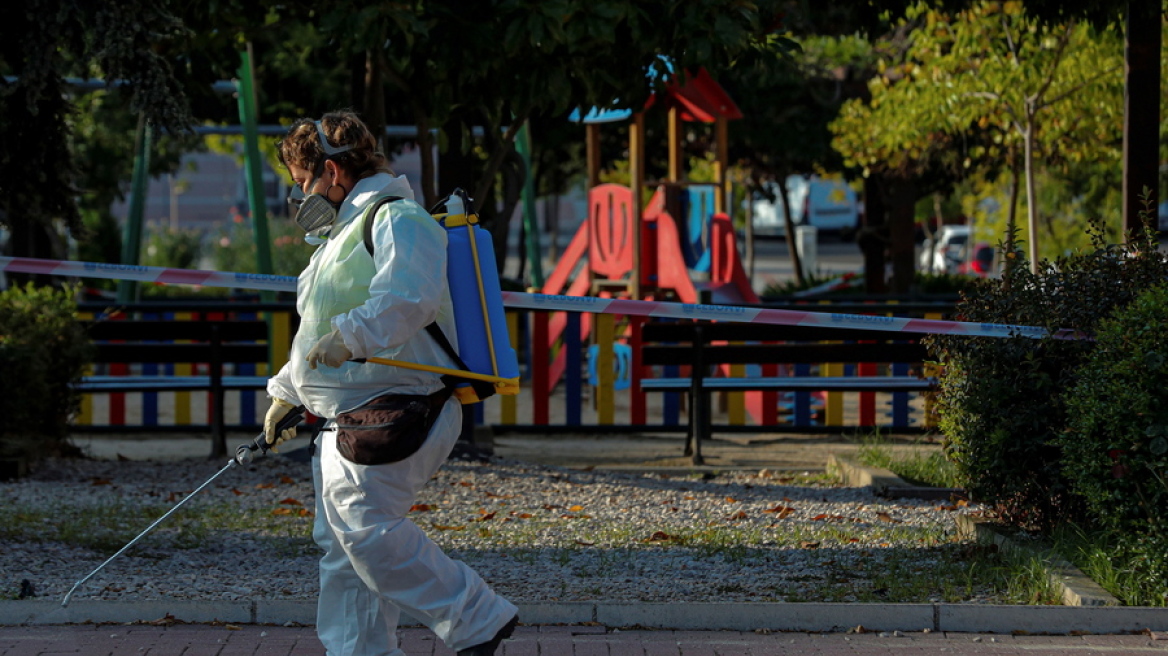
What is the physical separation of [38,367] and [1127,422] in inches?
223

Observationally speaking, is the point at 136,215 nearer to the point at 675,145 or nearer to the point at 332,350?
the point at 675,145

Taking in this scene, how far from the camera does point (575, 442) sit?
35.6 feet

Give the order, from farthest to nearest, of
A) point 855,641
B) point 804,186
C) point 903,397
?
point 804,186 < point 903,397 < point 855,641

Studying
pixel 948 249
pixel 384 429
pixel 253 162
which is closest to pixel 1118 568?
pixel 384 429

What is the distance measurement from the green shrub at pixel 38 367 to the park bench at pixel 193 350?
2.31 ft

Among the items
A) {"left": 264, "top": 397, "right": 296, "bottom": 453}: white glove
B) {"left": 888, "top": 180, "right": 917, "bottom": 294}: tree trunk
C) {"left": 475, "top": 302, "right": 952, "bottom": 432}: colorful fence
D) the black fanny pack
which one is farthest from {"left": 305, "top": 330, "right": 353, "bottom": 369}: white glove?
{"left": 888, "top": 180, "right": 917, "bottom": 294}: tree trunk

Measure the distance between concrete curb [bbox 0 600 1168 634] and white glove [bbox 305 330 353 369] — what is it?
5.28 ft

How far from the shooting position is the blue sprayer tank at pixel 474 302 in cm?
415

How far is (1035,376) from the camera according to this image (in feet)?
19.2

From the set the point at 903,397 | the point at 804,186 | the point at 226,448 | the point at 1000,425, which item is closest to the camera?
the point at 1000,425

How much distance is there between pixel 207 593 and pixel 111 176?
18076 millimetres

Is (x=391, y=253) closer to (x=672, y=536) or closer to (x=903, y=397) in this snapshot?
(x=672, y=536)

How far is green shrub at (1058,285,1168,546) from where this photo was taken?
16.9ft

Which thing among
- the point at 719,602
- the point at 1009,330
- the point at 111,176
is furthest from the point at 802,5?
the point at 111,176
